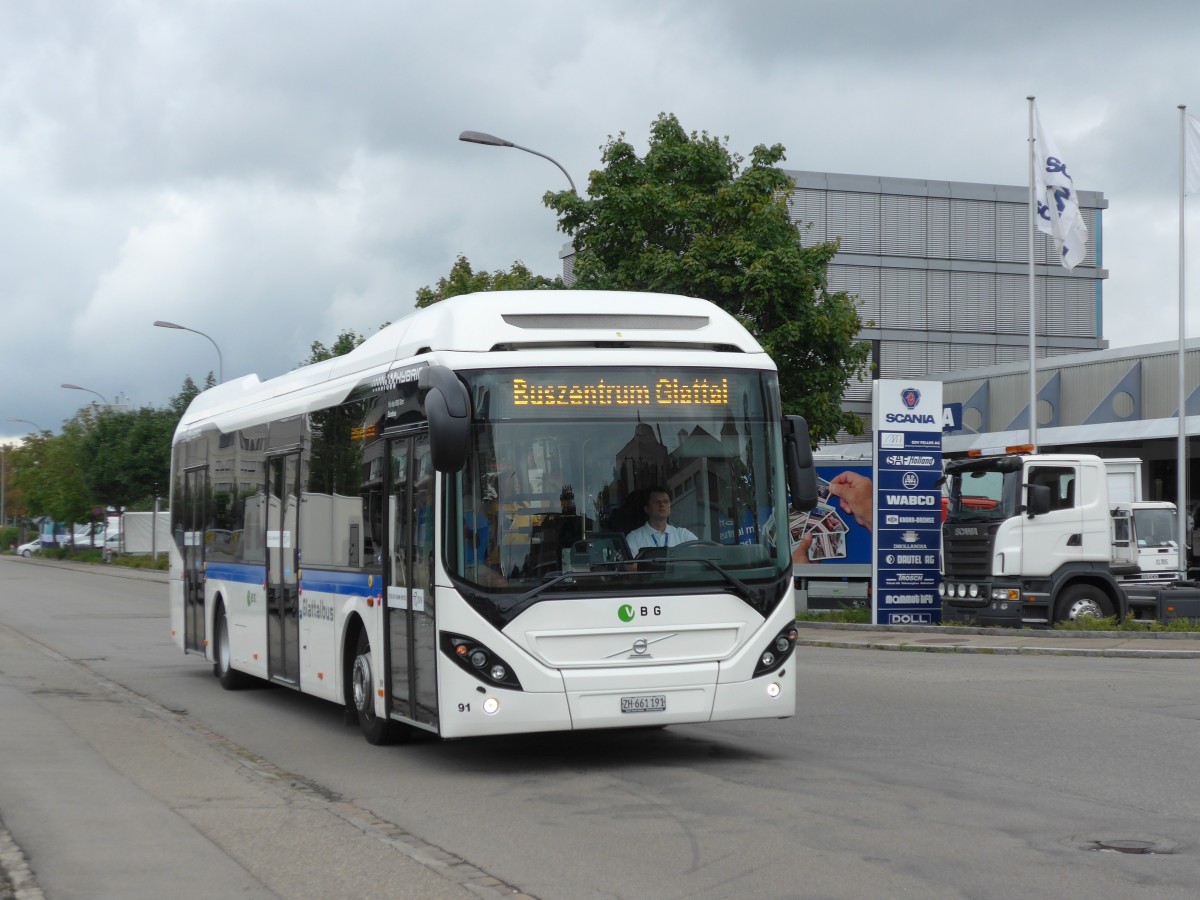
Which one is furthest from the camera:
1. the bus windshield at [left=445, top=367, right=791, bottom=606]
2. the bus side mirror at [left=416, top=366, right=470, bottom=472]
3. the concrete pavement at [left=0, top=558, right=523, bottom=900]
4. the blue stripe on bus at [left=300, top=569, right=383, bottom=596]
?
the blue stripe on bus at [left=300, top=569, right=383, bottom=596]

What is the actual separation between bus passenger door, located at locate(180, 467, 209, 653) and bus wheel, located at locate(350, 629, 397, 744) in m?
6.03

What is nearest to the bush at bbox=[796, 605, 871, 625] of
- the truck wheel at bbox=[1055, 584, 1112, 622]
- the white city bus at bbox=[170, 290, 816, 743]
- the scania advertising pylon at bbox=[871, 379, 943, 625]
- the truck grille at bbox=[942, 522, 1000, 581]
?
the scania advertising pylon at bbox=[871, 379, 943, 625]

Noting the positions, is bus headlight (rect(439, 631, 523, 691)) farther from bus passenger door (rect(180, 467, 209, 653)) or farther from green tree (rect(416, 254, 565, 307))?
green tree (rect(416, 254, 565, 307))

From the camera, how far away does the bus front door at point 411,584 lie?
1045 centimetres

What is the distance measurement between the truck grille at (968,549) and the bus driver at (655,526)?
13987mm

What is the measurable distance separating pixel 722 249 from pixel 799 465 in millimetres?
18812

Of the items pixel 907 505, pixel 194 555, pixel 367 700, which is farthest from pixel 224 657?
pixel 907 505

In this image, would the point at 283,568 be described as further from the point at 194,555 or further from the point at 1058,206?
the point at 1058,206

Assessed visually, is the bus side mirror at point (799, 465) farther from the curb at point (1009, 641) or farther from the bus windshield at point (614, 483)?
the curb at point (1009, 641)

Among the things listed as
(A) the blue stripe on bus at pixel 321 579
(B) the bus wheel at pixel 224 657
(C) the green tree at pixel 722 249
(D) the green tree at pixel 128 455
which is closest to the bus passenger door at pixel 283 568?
(A) the blue stripe on bus at pixel 321 579

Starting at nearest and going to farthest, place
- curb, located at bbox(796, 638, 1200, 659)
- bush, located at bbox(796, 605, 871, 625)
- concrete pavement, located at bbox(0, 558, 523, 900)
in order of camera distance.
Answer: concrete pavement, located at bbox(0, 558, 523, 900) → curb, located at bbox(796, 638, 1200, 659) → bush, located at bbox(796, 605, 871, 625)

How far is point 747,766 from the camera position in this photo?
1072cm

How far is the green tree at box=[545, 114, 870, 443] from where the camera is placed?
29125mm

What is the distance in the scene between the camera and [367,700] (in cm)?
1198
